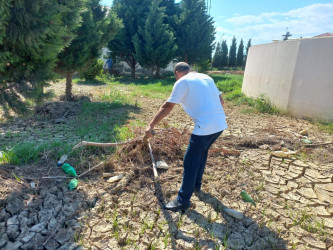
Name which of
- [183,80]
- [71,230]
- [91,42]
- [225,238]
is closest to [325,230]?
[225,238]

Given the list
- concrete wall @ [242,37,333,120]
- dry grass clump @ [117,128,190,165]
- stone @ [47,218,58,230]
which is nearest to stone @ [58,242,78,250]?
stone @ [47,218,58,230]

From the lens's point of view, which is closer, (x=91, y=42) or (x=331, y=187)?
(x=331, y=187)

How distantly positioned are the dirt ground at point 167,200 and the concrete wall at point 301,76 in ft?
7.96

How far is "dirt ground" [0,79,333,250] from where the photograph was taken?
2172 millimetres

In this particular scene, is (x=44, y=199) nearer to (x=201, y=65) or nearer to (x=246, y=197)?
(x=246, y=197)

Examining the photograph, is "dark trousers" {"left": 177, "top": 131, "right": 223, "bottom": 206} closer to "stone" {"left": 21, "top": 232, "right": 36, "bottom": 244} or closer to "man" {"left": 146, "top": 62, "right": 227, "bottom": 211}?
"man" {"left": 146, "top": 62, "right": 227, "bottom": 211}

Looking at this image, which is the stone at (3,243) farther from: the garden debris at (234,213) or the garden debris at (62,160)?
the garden debris at (234,213)

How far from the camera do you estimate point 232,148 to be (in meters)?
4.36

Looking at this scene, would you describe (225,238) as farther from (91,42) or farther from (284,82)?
(91,42)

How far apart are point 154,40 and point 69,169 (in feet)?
44.3

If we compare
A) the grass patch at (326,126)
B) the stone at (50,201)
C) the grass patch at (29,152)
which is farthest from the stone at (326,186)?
the grass patch at (29,152)

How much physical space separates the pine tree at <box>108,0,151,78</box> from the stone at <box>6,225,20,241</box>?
14.8 metres

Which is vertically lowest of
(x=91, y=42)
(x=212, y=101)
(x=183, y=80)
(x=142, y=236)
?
(x=142, y=236)

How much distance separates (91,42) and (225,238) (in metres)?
6.80
